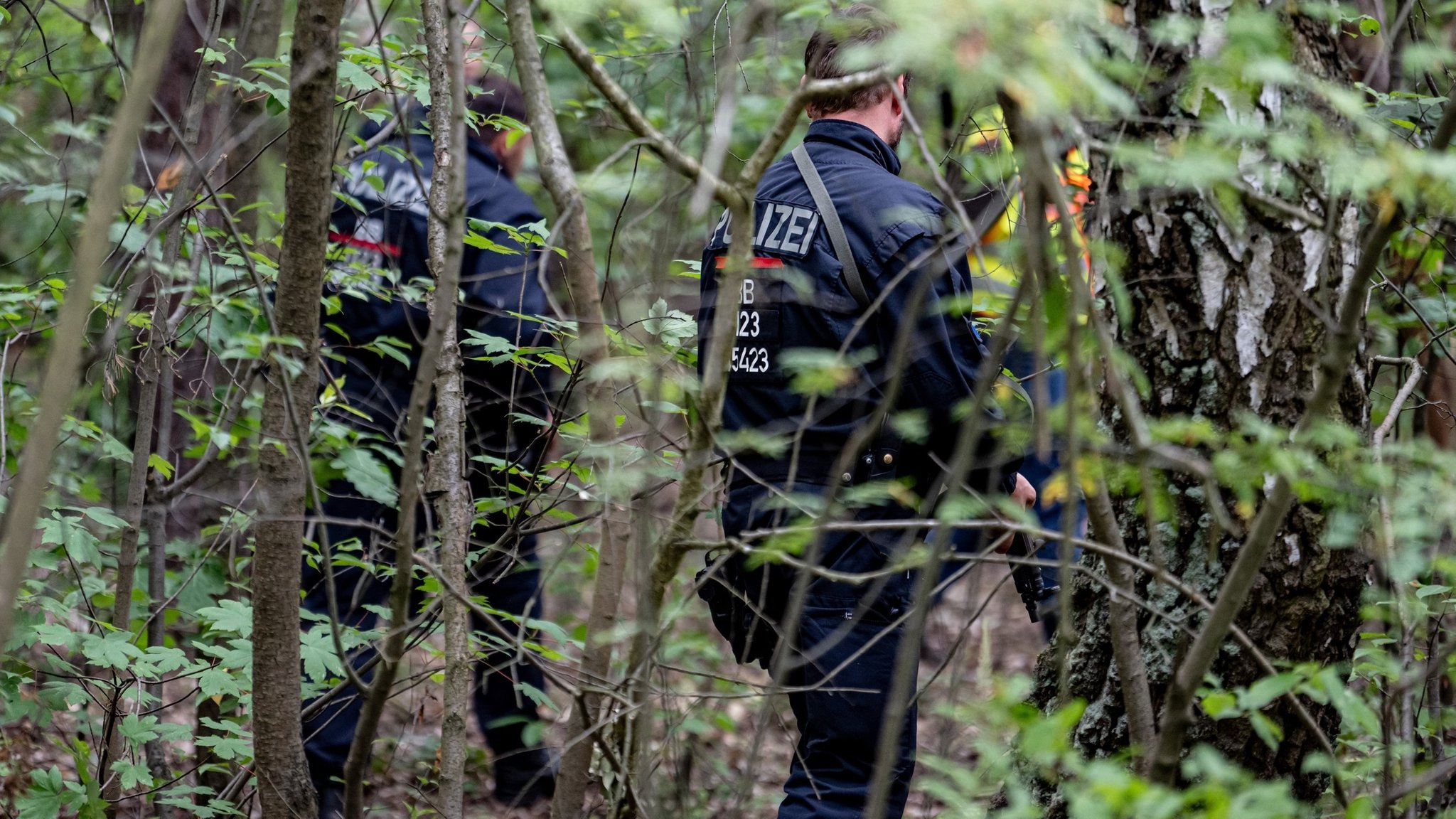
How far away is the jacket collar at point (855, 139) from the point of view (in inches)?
106

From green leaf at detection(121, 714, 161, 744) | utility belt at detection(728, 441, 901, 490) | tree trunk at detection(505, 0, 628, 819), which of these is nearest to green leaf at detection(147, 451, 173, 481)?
green leaf at detection(121, 714, 161, 744)

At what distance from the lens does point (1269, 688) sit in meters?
1.33

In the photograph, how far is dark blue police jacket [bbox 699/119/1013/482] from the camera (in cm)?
246

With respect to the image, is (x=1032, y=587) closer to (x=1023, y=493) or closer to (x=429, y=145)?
(x=1023, y=493)

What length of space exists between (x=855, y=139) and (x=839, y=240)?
319 mm

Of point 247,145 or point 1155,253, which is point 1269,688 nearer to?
point 1155,253

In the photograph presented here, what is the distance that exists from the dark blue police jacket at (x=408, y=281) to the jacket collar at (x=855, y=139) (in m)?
1.15

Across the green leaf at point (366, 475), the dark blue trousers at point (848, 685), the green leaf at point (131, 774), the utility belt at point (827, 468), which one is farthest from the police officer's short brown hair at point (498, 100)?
the green leaf at point (131, 774)

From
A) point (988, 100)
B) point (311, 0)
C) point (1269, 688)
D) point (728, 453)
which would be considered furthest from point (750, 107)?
point (1269, 688)

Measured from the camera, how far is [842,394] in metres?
2.46

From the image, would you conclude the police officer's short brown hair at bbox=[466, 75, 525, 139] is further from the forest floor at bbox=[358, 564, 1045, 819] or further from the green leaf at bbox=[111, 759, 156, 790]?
the green leaf at bbox=[111, 759, 156, 790]

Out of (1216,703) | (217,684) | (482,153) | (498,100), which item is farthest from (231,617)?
(1216,703)

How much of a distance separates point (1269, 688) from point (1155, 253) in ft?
3.79

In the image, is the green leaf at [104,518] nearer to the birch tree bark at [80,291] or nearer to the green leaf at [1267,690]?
the birch tree bark at [80,291]
